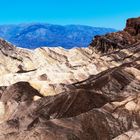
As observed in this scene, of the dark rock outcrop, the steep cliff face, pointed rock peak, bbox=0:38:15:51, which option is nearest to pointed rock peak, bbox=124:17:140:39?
the dark rock outcrop

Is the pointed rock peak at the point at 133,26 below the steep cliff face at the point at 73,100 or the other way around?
below

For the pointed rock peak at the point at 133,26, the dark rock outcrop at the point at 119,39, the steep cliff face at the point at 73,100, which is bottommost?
the dark rock outcrop at the point at 119,39

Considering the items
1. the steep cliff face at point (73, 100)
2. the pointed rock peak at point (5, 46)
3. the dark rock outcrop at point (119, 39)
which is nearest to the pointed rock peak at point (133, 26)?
the dark rock outcrop at point (119, 39)

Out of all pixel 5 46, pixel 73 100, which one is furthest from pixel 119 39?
pixel 73 100

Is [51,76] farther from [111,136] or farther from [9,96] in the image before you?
[111,136]

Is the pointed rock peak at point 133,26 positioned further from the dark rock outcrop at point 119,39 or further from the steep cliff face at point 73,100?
the steep cliff face at point 73,100

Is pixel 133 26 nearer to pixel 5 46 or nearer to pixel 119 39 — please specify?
pixel 119 39

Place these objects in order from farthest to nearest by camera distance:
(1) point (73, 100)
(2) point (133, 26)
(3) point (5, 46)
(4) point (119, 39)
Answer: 1. (2) point (133, 26)
2. (4) point (119, 39)
3. (3) point (5, 46)
4. (1) point (73, 100)

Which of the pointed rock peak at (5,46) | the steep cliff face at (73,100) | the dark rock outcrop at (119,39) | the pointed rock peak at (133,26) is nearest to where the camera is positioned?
the steep cliff face at (73,100)

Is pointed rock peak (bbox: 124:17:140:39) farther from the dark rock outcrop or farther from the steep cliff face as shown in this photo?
the steep cliff face

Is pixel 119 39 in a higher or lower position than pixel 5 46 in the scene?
lower
